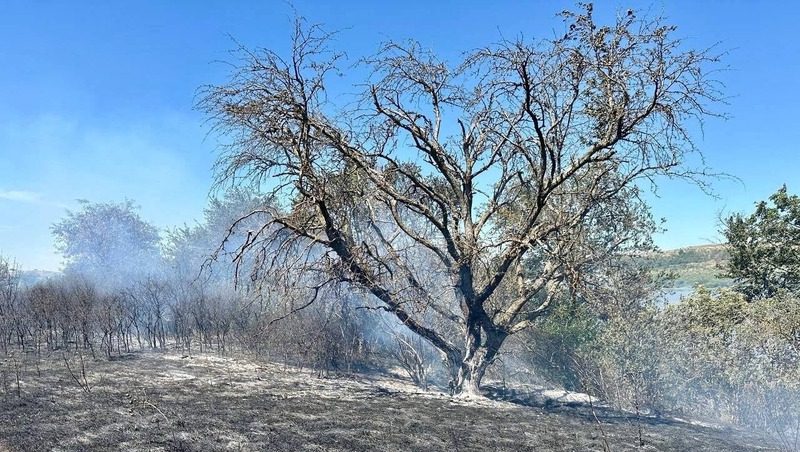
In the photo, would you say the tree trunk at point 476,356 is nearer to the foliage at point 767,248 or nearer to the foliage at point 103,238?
the foliage at point 767,248

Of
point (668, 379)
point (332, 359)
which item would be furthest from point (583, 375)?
point (332, 359)

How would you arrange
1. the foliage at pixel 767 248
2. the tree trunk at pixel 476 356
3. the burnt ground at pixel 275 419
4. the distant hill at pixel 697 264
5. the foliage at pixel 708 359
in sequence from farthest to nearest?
the distant hill at pixel 697 264
the foliage at pixel 767 248
the tree trunk at pixel 476 356
the foliage at pixel 708 359
the burnt ground at pixel 275 419

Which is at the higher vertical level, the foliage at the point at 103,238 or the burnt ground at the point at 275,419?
the foliage at the point at 103,238

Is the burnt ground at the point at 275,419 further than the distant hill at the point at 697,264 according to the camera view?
No

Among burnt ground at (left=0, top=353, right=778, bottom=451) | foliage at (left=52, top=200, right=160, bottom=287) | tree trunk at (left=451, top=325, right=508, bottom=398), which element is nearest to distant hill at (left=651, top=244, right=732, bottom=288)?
tree trunk at (left=451, top=325, right=508, bottom=398)

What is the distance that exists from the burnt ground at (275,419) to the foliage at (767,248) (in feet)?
18.4

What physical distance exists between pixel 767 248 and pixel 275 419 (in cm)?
1248

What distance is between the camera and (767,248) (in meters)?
12.4

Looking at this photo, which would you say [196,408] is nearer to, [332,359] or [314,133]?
[314,133]

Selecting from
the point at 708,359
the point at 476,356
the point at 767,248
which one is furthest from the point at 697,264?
the point at 476,356

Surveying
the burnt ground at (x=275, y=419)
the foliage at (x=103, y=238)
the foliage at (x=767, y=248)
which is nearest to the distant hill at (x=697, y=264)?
the foliage at (x=767, y=248)

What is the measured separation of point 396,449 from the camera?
5.68m

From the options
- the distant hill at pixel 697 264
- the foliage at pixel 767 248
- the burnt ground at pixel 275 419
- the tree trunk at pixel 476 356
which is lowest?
the burnt ground at pixel 275 419

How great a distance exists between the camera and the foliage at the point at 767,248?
39.1 ft
